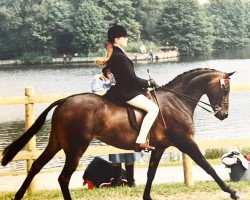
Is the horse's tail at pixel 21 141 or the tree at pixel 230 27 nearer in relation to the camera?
the horse's tail at pixel 21 141

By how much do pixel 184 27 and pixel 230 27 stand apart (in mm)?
22419

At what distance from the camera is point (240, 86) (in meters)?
7.96

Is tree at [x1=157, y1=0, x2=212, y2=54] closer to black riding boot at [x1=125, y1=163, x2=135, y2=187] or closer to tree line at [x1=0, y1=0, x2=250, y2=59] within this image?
tree line at [x1=0, y1=0, x2=250, y2=59]

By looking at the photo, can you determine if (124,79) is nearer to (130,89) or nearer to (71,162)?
(130,89)

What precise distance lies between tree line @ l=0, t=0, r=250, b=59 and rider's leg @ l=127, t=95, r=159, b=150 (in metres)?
86.0

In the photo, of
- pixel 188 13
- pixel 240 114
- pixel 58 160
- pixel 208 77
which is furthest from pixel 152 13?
pixel 208 77

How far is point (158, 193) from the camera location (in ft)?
24.6

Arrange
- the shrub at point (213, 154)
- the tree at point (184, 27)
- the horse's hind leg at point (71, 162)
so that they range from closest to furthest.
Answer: the horse's hind leg at point (71, 162) < the shrub at point (213, 154) < the tree at point (184, 27)

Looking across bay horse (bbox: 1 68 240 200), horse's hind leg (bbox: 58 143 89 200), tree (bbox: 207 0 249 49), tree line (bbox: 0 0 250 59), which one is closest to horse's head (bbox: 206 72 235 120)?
bay horse (bbox: 1 68 240 200)

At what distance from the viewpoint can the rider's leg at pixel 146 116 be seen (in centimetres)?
621

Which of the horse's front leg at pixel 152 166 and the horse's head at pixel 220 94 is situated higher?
the horse's head at pixel 220 94

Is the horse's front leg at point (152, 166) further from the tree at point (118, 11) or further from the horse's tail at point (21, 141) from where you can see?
the tree at point (118, 11)

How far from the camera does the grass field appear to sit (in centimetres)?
720

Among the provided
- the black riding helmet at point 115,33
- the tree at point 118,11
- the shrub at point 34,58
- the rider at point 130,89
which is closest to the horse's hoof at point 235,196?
the rider at point 130,89
